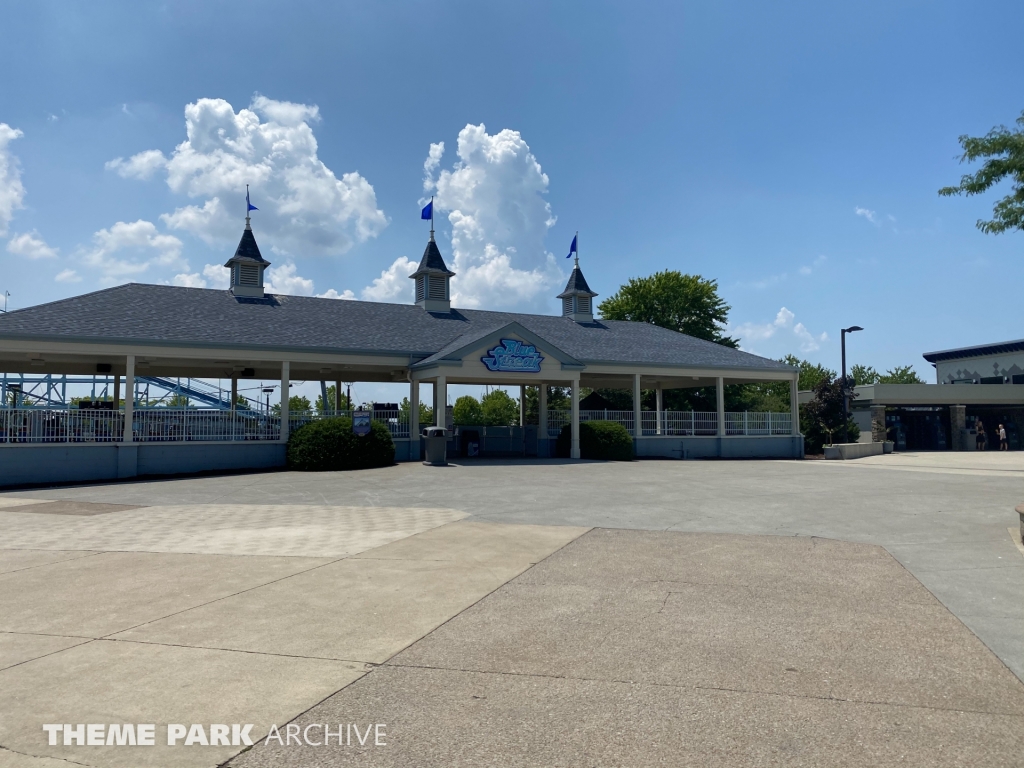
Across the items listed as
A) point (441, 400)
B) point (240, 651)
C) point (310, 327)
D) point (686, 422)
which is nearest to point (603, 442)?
point (686, 422)

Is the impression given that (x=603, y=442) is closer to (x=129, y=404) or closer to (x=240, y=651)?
(x=129, y=404)

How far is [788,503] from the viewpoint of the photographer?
47.1ft

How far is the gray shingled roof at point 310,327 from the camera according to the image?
71.4ft

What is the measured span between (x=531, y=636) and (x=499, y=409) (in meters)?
53.7

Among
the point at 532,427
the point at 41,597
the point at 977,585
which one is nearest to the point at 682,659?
the point at 977,585

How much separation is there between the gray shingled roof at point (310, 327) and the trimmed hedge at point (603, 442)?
268 cm

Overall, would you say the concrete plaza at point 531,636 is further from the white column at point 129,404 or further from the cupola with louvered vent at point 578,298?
the cupola with louvered vent at point 578,298

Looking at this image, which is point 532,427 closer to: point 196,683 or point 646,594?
point 646,594

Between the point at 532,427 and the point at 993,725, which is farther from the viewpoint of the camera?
the point at 532,427

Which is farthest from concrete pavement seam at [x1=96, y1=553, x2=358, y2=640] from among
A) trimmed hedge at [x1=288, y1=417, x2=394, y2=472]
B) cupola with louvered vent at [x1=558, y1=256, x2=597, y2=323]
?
cupola with louvered vent at [x1=558, y1=256, x2=597, y2=323]

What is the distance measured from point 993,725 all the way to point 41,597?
7881 mm

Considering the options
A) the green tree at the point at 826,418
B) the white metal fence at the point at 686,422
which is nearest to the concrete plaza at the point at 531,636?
the white metal fence at the point at 686,422

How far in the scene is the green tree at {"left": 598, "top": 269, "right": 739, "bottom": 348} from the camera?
48.8 metres

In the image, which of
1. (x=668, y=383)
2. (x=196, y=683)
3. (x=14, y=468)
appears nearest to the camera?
(x=196, y=683)
